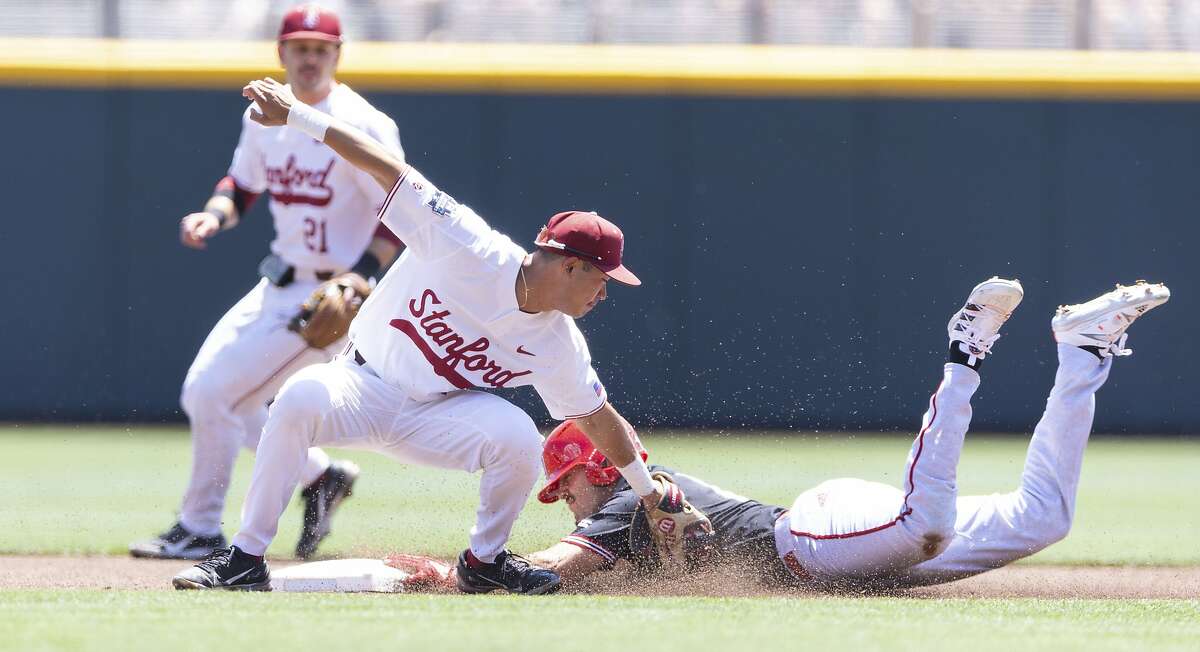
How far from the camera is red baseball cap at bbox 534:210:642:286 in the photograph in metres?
4.24

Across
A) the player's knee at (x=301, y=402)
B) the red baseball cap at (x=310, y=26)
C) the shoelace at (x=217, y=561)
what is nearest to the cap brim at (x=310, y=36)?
the red baseball cap at (x=310, y=26)

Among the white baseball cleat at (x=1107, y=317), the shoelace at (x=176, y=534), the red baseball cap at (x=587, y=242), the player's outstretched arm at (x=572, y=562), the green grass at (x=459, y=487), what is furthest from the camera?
the green grass at (x=459, y=487)

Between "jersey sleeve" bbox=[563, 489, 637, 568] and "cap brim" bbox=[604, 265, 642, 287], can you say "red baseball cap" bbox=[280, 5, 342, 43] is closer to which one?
"cap brim" bbox=[604, 265, 642, 287]

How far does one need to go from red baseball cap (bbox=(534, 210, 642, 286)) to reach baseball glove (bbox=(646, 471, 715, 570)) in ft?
2.07

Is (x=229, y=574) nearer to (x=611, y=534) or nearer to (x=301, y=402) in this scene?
(x=301, y=402)

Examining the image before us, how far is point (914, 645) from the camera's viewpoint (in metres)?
3.46

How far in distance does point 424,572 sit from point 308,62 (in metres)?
2.11

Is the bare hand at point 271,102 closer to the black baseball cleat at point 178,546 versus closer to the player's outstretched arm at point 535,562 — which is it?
the player's outstretched arm at point 535,562

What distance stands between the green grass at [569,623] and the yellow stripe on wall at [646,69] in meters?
6.13

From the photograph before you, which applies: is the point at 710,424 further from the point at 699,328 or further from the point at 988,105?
the point at 988,105

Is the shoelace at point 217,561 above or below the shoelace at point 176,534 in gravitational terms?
above

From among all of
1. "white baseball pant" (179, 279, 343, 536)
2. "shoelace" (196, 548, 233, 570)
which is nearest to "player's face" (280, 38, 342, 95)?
"white baseball pant" (179, 279, 343, 536)

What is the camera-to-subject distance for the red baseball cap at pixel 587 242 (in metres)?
4.24

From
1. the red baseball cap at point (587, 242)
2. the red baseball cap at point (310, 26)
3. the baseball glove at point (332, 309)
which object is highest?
the red baseball cap at point (310, 26)
